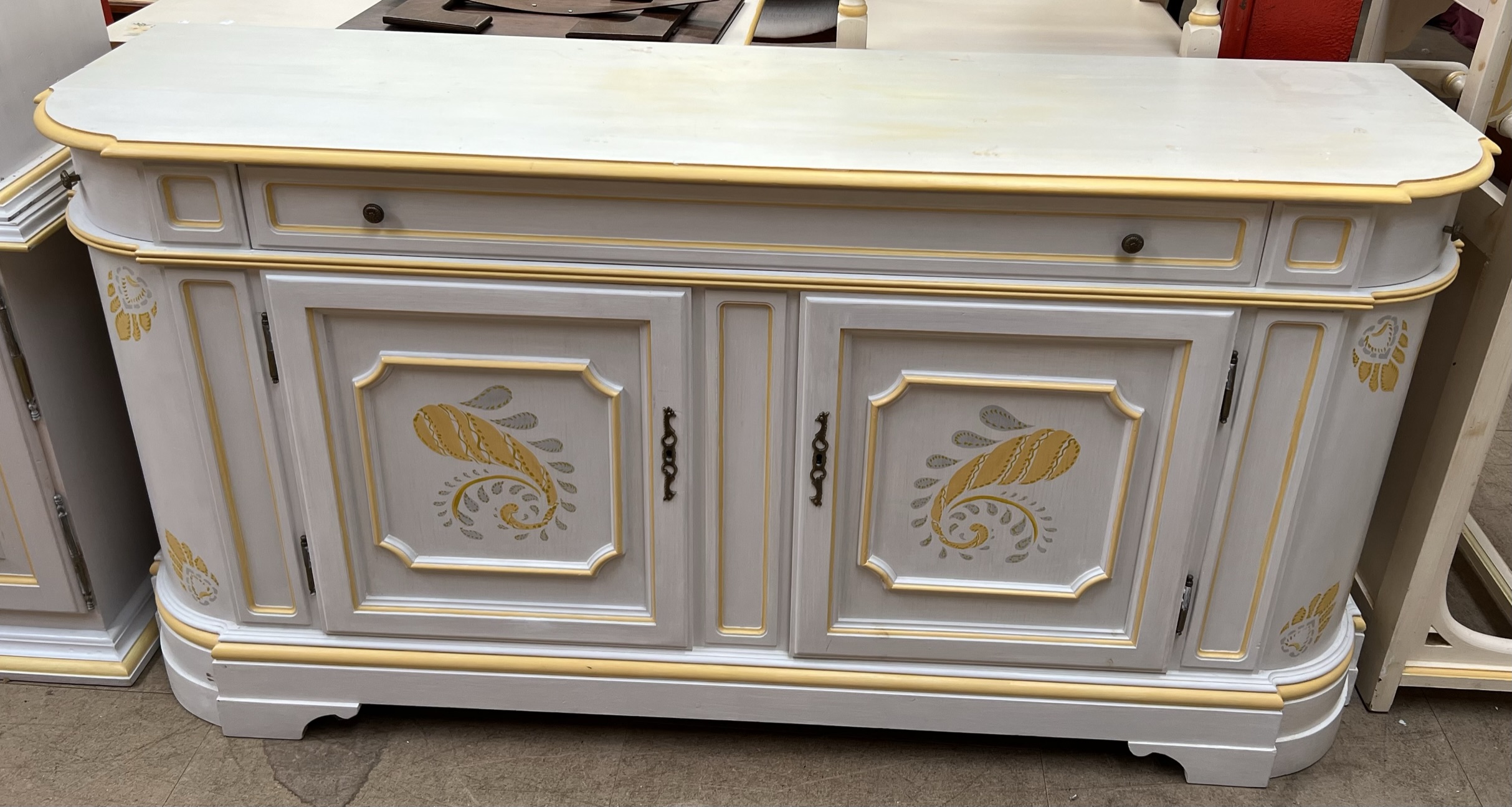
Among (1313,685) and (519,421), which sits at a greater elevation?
(519,421)

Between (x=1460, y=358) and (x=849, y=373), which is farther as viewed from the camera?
(x=1460, y=358)

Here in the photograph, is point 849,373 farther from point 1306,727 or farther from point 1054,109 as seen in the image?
point 1306,727

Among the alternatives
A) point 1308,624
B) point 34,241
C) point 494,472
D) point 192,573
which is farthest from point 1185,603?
point 34,241

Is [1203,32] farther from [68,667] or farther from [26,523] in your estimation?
[68,667]

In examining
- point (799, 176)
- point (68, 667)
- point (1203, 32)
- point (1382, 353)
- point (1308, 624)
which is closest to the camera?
point (799, 176)

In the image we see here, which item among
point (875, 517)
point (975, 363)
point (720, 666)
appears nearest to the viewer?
point (975, 363)

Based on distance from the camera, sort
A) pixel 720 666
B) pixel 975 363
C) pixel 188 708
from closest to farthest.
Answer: pixel 975 363 → pixel 720 666 → pixel 188 708

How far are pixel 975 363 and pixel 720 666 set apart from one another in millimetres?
585

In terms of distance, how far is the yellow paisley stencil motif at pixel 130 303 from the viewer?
57.2 inches

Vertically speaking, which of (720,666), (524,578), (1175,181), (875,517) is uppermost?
(1175,181)

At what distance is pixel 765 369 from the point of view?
1.46m

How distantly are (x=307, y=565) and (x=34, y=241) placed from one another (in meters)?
0.55

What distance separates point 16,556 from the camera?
1.78 m

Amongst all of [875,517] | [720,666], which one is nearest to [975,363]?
[875,517]
